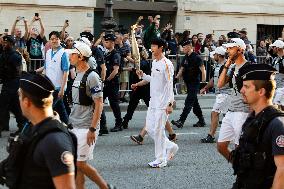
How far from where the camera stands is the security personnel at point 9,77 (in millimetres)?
12836

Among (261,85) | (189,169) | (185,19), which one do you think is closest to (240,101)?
(189,169)

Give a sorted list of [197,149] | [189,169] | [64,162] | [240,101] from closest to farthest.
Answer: [64,162] < [240,101] < [189,169] < [197,149]

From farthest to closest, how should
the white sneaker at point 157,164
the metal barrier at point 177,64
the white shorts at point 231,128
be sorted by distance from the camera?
the metal barrier at point 177,64 → the white sneaker at point 157,164 → the white shorts at point 231,128

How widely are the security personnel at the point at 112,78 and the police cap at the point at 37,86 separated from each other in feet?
30.9

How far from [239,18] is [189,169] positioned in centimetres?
1935

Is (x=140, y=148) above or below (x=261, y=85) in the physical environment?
below

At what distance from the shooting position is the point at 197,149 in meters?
11.6

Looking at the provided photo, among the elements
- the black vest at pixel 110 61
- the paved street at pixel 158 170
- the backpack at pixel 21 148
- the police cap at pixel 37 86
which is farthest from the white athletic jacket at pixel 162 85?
the backpack at pixel 21 148

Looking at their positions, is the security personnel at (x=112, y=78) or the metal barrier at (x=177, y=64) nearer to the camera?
the security personnel at (x=112, y=78)

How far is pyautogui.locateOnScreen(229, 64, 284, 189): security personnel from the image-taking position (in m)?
4.64

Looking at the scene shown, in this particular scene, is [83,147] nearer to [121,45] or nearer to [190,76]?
[190,76]

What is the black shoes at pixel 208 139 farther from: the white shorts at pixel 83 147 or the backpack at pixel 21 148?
the backpack at pixel 21 148

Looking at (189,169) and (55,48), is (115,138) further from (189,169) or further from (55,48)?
(189,169)

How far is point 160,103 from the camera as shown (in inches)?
394
